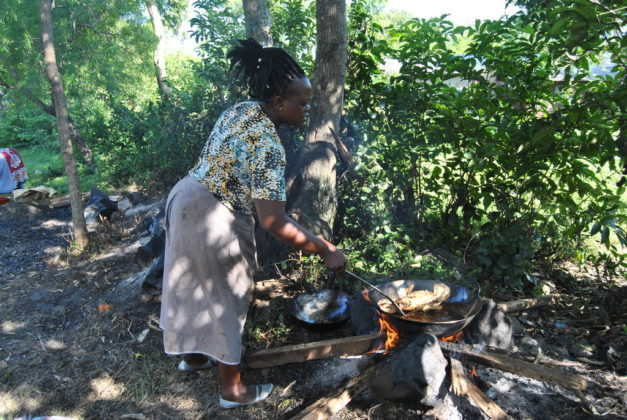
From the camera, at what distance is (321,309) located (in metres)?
3.23

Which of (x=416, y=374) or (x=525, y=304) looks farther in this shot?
(x=525, y=304)

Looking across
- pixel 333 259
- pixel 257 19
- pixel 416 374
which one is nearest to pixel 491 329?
pixel 416 374

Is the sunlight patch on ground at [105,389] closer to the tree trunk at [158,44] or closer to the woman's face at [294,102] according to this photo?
the woman's face at [294,102]

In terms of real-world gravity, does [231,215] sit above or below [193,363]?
above

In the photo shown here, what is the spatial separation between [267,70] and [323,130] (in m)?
2.18

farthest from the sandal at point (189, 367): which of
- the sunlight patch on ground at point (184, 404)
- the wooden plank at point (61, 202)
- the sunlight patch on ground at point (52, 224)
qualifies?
the wooden plank at point (61, 202)

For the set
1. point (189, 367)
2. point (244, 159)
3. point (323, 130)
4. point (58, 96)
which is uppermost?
point (58, 96)

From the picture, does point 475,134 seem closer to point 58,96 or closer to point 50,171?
point 58,96

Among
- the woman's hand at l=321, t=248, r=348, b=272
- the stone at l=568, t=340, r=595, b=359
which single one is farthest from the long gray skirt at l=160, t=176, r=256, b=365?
the stone at l=568, t=340, r=595, b=359

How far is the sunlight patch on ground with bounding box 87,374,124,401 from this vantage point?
277 centimetres

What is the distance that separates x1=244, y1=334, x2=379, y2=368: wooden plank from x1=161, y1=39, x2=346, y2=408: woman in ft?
1.24

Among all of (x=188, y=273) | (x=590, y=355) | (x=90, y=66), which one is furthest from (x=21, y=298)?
(x=90, y=66)

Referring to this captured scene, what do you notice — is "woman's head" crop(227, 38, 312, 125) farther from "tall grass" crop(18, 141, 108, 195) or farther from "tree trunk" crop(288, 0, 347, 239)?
"tall grass" crop(18, 141, 108, 195)

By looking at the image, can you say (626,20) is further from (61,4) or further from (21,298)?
(61,4)
